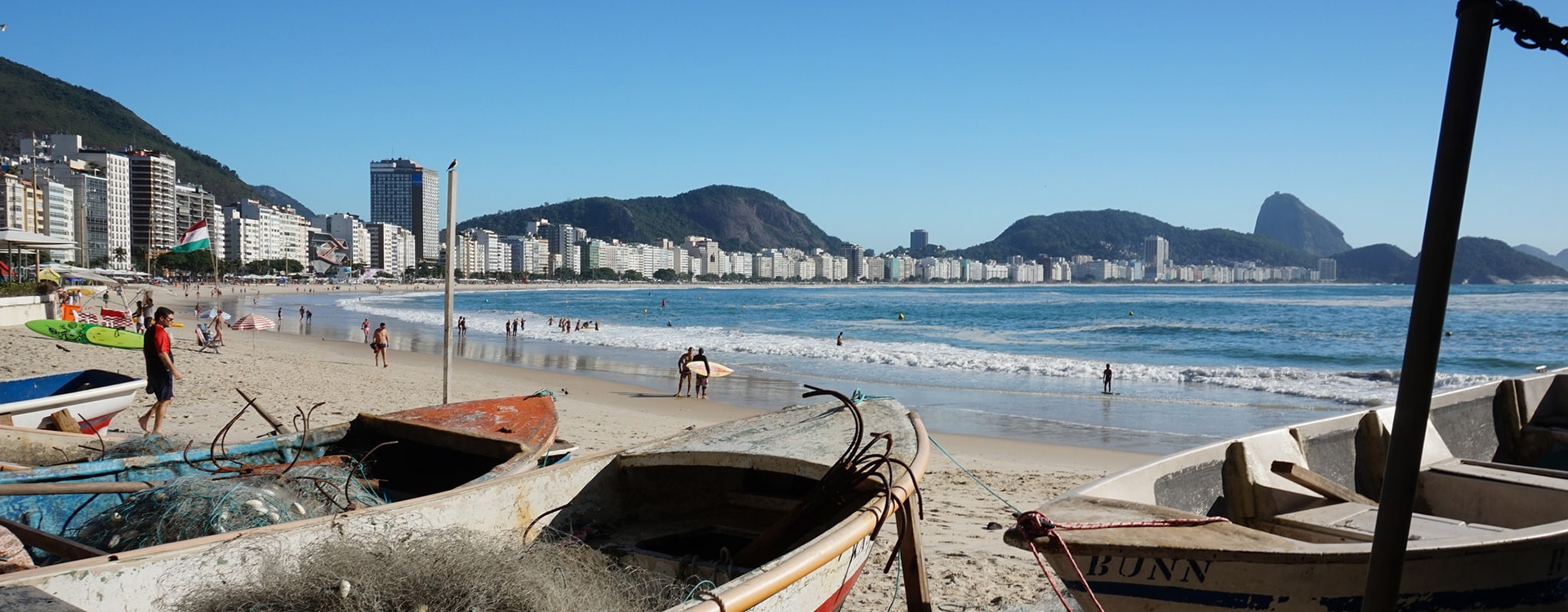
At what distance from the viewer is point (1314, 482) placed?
5.11 metres

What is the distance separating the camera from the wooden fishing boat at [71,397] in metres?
8.43

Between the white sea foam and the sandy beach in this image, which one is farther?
the white sea foam

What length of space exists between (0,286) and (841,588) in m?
30.8

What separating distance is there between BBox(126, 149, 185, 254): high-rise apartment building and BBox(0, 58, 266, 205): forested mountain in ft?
86.3

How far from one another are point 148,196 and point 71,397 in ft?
457

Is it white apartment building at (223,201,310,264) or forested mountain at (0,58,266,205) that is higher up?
forested mountain at (0,58,266,205)

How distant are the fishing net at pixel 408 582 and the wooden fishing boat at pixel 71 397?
6774mm

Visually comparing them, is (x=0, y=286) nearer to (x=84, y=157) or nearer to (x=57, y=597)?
(x=57, y=597)

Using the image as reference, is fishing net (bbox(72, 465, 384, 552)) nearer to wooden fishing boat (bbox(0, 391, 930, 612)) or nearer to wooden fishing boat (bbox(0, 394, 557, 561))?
wooden fishing boat (bbox(0, 394, 557, 561))

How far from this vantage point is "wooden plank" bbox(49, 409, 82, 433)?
8.23 meters

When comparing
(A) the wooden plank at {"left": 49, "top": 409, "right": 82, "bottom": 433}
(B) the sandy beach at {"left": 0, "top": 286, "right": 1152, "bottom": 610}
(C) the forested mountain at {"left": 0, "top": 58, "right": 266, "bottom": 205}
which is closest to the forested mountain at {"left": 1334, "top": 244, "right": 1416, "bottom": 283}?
(B) the sandy beach at {"left": 0, "top": 286, "right": 1152, "bottom": 610}

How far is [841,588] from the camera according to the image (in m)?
4.11

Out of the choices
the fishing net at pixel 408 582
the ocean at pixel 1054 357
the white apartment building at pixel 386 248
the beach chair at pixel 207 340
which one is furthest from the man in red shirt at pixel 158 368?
the white apartment building at pixel 386 248

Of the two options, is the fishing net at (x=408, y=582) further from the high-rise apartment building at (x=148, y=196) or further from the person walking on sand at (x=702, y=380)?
the high-rise apartment building at (x=148, y=196)
